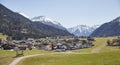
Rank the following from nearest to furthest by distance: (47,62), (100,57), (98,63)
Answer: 1. (98,63)
2. (47,62)
3. (100,57)

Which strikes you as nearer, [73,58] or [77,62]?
[77,62]

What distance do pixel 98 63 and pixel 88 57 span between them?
13.0 meters

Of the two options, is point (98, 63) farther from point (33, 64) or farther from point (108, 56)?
point (33, 64)

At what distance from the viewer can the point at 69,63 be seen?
7812 centimetres

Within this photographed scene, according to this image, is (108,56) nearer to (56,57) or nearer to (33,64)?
(56,57)

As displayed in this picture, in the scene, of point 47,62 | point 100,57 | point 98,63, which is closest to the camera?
point 98,63

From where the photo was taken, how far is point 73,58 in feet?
286

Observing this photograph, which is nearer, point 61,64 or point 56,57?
point 61,64

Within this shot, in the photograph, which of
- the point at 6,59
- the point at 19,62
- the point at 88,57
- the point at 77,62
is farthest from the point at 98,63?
the point at 6,59

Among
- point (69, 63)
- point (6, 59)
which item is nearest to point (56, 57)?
point (69, 63)

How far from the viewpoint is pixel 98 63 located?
247 ft

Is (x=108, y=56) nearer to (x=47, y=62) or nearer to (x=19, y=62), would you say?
(x=47, y=62)

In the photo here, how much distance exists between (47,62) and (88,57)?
50.2ft

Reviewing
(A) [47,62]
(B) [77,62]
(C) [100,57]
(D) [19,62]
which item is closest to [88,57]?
(C) [100,57]
